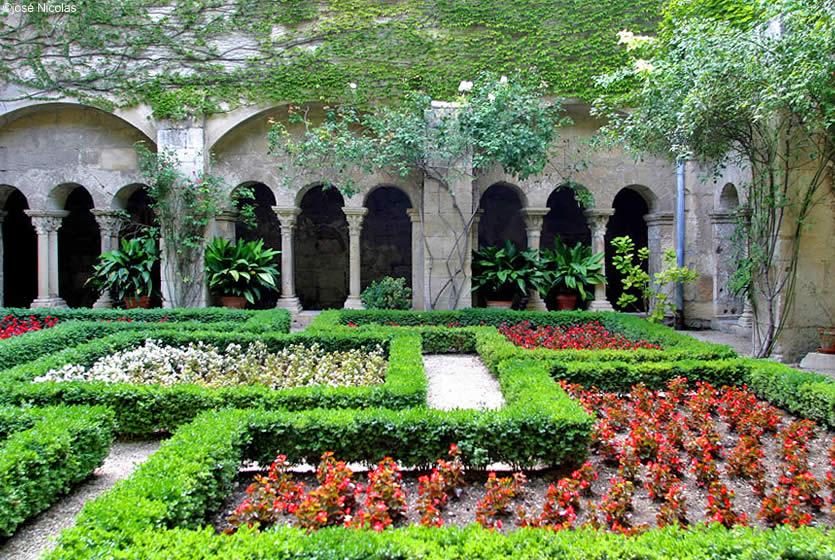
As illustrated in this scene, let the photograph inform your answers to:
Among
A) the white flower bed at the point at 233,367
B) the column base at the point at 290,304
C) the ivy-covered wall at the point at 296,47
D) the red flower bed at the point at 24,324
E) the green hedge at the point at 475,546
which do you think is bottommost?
the green hedge at the point at 475,546

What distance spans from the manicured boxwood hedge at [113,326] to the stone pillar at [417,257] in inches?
102

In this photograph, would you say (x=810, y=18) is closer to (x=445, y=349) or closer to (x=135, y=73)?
(x=445, y=349)

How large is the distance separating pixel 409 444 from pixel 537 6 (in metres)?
8.35

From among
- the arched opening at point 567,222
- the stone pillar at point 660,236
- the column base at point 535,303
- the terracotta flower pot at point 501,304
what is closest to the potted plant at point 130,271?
the terracotta flower pot at point 501,304

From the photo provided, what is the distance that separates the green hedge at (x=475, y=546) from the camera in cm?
189

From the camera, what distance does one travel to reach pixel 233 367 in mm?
5035

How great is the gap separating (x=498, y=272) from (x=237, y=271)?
14.5 feet

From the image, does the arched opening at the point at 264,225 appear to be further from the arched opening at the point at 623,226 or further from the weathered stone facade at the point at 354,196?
the arched opening at the point at 623,226

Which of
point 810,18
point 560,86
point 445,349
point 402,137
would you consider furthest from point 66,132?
point 810,18

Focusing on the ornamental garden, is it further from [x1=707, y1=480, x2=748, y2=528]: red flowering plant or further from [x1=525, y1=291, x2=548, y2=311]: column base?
[x1=525, y1=291, x2=548, y2=311]: column base

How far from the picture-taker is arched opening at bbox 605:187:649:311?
40.8 ft

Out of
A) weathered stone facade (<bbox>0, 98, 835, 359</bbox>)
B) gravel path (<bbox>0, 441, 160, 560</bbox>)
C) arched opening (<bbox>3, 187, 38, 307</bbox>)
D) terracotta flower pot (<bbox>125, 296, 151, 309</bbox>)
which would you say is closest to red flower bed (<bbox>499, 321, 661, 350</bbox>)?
weathered stone facade (<bbox>0, 98, 835, 359</bbox>)

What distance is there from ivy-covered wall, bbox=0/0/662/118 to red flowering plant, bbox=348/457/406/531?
7.46m

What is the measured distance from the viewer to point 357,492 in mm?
2744
